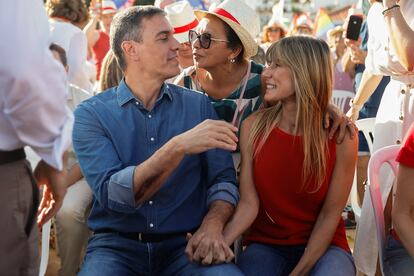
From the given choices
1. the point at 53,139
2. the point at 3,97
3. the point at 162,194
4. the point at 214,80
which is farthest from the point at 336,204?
the point at 3,97

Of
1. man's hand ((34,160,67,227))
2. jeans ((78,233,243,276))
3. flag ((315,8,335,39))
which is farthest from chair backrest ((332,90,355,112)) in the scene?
man's hand ((34,160,67,227))

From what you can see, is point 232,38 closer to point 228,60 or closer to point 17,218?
point 228,60

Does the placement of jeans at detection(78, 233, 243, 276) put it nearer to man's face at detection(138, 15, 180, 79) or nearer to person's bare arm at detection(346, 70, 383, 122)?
man's face at detection(138, 15, 180, 79)

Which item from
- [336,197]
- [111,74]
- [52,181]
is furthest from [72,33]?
[52,181]

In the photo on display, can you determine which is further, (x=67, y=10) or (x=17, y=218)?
(x=67, y=10)

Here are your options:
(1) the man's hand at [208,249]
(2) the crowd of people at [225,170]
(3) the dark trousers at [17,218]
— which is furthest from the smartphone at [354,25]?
(3) the dark trousers at [17,218]

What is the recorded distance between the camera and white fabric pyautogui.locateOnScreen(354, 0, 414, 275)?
369 cm

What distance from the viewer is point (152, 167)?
2857 millimetres

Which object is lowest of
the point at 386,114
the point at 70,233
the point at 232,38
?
Answer: the point at 70,233

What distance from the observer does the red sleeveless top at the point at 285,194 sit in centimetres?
326

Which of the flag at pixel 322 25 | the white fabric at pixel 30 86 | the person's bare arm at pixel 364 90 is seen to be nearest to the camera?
the white fabric at pixel 30 86

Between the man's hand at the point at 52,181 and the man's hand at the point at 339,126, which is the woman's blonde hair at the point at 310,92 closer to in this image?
the man's hand at the point at 339,126

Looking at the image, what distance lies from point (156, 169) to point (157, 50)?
29.7 inches

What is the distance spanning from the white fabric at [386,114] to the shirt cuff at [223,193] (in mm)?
869
